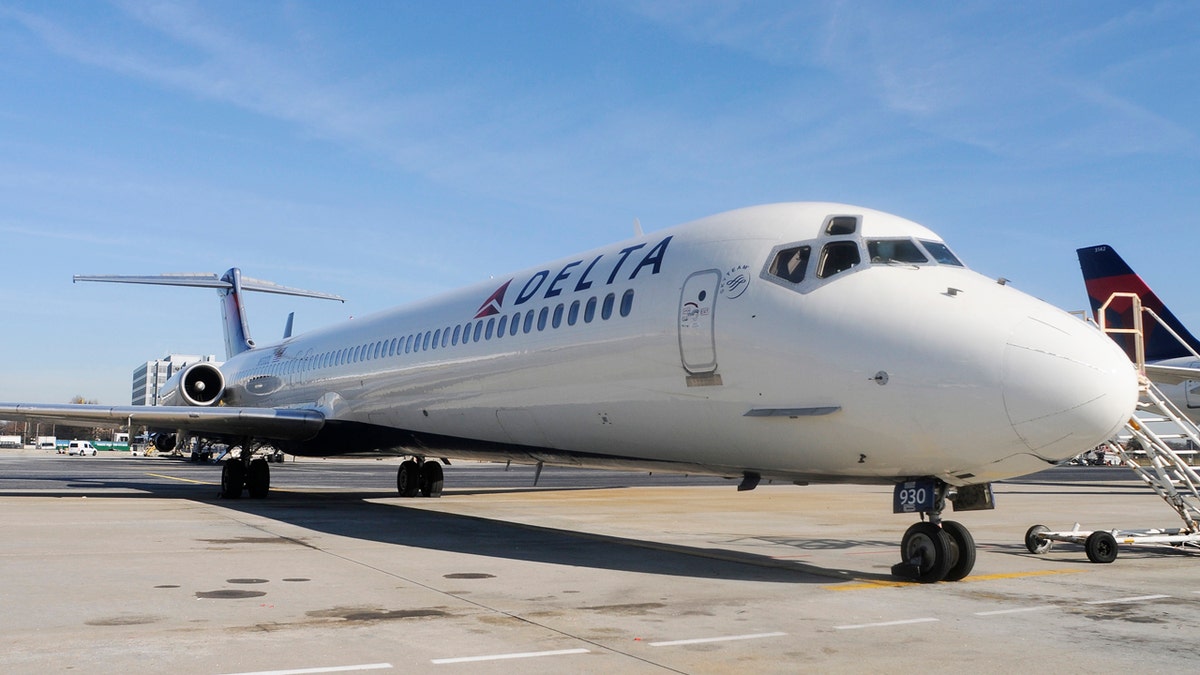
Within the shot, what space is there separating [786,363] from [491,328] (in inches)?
224

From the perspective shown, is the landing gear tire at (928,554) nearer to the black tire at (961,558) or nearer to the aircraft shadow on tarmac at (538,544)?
the black tire at (961,558)

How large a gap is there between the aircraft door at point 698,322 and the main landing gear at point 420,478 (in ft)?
40.4

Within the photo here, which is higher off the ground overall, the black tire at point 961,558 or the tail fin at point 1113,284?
the tail fin at point 1113,284

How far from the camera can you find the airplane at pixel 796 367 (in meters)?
7.35

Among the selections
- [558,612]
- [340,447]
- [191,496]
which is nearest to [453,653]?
[558,612]

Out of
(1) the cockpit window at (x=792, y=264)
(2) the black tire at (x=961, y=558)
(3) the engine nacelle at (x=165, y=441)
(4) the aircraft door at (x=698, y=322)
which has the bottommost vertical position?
(2) the black tire at (x=961, y=558)

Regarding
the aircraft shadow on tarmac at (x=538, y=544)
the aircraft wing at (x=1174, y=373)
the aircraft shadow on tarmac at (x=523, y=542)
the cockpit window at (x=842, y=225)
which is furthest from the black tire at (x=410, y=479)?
the aircraft wing at (x=1174, y=373)

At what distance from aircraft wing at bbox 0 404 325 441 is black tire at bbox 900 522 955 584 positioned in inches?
505

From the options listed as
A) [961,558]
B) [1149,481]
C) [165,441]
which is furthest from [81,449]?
→ [961,558]

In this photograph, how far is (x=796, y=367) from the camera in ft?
27.2

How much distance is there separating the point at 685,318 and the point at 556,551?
2.99m

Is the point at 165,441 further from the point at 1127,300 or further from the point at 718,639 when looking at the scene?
the point at 718,639

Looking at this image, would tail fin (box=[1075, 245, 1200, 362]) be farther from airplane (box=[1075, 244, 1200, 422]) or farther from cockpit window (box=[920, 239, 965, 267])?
cockpit window (box=[920, 239, 965, 267])

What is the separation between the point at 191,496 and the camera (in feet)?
66.2
